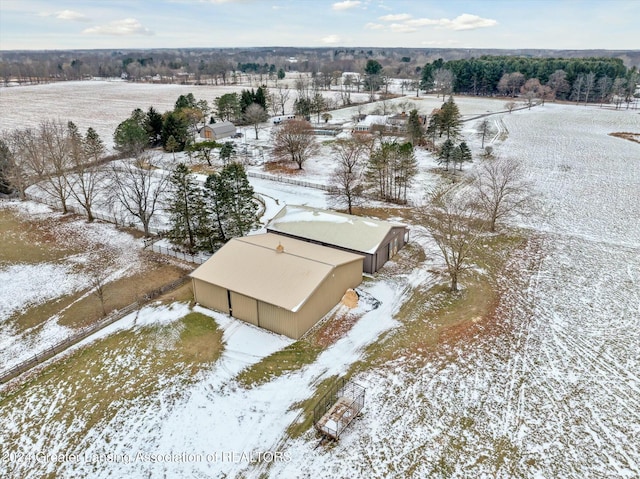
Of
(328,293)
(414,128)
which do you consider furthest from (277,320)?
(414,128)

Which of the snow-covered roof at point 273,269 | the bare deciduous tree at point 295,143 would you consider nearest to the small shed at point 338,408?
the snow-covered roof at point 273,269

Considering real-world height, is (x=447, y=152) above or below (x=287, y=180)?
above

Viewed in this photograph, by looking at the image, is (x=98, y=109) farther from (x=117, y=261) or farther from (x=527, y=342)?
(x=527, y=342)

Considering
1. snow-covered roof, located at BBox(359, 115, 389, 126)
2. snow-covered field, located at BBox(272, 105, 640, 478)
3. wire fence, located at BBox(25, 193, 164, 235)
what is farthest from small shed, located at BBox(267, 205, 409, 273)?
snow-covered roof, located at BBox(359, 115, 389, 126)

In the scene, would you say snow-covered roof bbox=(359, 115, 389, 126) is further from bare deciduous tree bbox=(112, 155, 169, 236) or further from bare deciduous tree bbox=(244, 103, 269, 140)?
bare deciduous tree bbox=(112, 155, 169, 236)

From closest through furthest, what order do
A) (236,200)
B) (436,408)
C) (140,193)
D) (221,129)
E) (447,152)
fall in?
1. (436,408)
2. (236,200)
3. (140,193)
4. (447,152)
5. (221,129)

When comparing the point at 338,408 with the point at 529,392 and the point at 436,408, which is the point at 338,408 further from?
the point at 529,392
